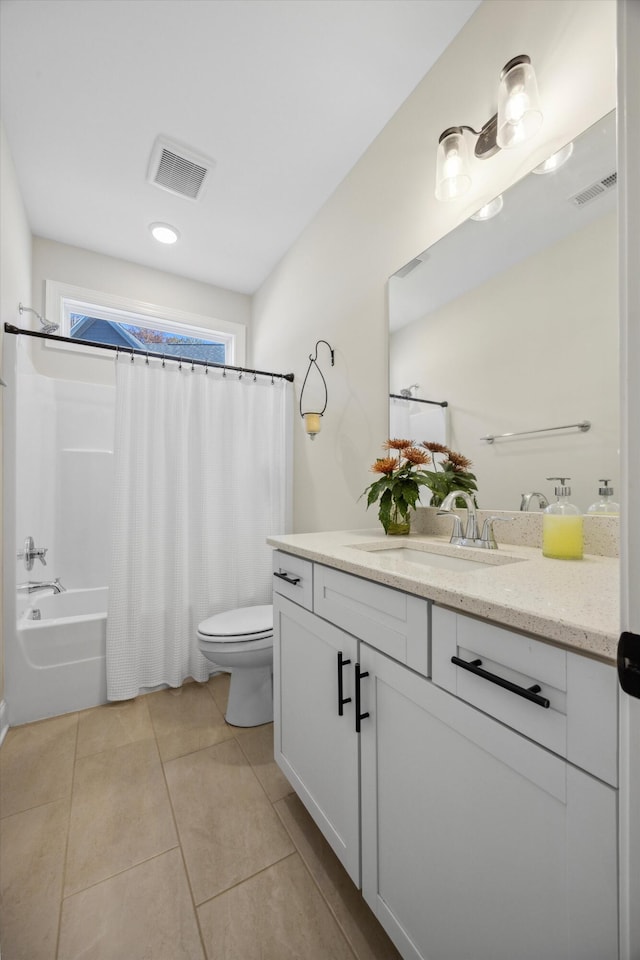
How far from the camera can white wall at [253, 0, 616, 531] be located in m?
1.07

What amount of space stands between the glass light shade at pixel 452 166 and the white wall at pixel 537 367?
35cm

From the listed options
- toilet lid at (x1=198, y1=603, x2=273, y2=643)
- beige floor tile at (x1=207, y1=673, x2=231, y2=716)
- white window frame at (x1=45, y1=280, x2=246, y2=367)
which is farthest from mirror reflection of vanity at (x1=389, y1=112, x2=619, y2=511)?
white window frame at (x1=45, y1=280, x2=246, y2=367)

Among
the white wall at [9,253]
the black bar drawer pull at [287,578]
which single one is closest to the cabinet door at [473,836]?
the black bar drawer pull at [287,578]

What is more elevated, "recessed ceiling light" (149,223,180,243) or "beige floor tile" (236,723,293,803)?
"recessed ceiling light" (149,223,180,243)

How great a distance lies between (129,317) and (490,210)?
2449mm

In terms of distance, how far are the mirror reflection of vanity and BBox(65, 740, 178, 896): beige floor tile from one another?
149 cm

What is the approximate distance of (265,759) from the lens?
1.57 meters

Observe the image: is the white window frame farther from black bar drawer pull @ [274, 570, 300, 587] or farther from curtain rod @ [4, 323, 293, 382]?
black bar drawer pull @ [274, 570, 300, 587]

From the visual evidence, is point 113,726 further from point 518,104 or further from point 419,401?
point 518,104

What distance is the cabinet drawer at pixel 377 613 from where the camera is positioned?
769mm

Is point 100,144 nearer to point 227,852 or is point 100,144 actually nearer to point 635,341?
point 635,341

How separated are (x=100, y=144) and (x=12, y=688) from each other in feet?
8.40

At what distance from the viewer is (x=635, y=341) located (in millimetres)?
391

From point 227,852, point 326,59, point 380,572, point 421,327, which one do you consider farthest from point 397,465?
point 326,59
